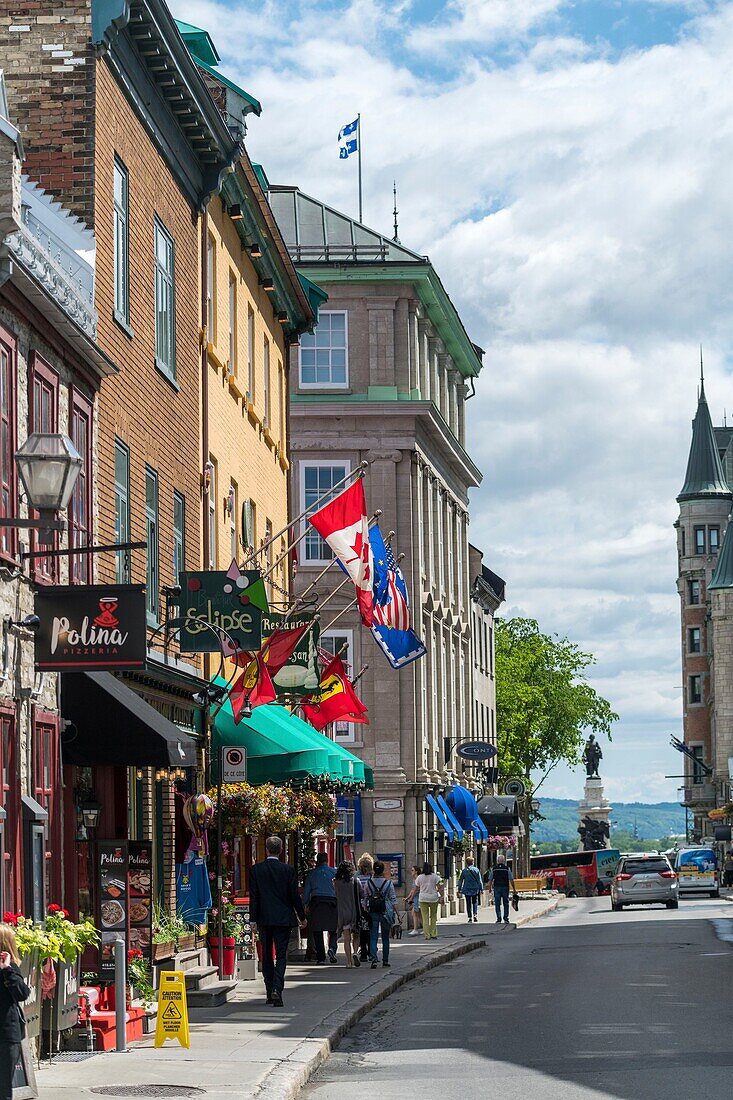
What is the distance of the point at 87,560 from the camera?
756 inches

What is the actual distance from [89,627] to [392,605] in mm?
14745

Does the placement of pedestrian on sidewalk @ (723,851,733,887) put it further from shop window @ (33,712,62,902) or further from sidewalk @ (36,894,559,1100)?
shop window @ (33,712,62,902)

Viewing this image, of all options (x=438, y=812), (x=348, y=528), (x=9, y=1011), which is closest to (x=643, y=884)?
(x=438, y=812)

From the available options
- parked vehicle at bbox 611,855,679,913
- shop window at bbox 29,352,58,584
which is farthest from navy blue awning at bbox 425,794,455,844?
shop window at bbox 29,352,58,584

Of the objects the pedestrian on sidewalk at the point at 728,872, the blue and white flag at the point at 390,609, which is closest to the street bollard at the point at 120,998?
the blue and white flag at the point at 390,609

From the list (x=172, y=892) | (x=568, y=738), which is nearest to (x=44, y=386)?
(x=172, y=892)

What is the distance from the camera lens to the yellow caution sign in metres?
16.0

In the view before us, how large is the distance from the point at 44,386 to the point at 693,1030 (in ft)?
28.3

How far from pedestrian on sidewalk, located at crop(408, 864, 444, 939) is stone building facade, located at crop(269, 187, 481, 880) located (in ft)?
39.1

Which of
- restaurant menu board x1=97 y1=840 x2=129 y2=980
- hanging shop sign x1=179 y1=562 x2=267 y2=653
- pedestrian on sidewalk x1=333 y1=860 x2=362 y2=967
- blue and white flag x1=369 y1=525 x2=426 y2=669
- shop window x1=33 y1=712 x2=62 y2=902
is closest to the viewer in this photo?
shop window x1=33 y1=712 x2=62 y2=902

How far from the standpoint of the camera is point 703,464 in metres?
142

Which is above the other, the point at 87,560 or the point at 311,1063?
the point at 87,560

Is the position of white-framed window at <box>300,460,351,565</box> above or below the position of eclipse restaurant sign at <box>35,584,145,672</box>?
above

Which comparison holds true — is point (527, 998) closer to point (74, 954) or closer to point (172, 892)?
point (172, 892)
